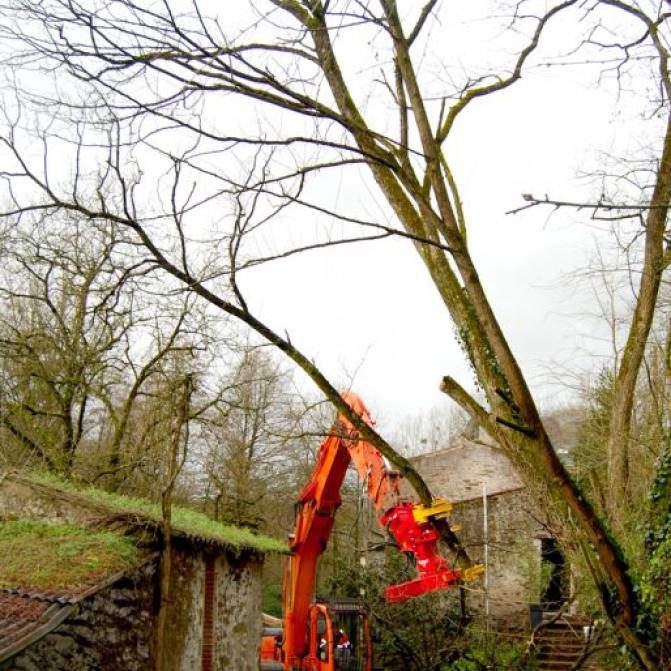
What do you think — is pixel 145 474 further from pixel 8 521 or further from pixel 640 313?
pixel 640 313

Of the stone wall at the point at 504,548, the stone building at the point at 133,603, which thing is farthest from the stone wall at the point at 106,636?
the stone wall at the point at 504,548

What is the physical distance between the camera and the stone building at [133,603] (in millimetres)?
7430

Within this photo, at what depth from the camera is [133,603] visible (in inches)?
359

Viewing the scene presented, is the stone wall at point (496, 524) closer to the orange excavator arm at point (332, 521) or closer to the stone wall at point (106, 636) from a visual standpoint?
the orange excavator arm at point (332, 521)

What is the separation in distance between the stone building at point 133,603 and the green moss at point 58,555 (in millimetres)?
72

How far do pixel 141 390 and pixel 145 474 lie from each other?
15.1 ft

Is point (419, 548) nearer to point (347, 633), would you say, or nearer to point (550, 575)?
point (347, 633)

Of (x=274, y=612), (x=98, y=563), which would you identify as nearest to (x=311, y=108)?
(x=98, y=563)

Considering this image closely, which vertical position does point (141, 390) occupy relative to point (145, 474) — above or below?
above

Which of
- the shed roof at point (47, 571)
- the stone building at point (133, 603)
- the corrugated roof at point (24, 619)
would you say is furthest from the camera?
the stone building at point (133, 603)

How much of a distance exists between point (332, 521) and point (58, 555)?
694cm

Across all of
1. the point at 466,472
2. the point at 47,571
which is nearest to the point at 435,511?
the point at 47,571

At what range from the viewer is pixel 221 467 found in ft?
81.9

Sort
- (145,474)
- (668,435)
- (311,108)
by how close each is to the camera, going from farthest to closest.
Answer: (145,474), (668,435), (311,108)
